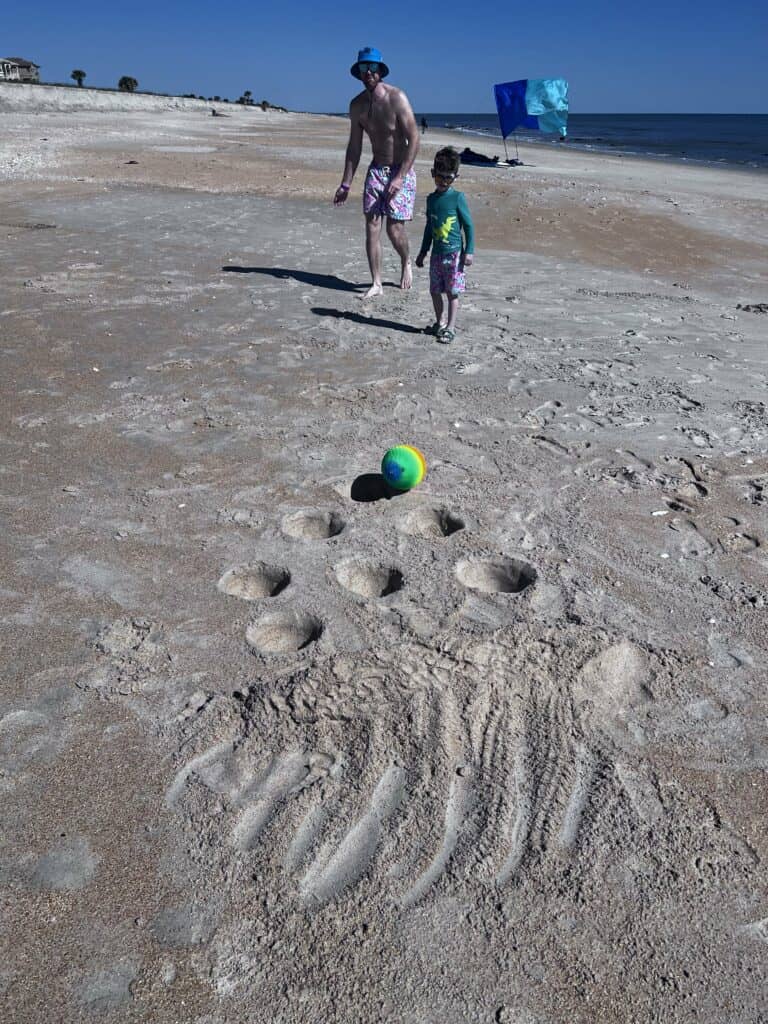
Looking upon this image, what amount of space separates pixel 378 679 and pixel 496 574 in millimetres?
853

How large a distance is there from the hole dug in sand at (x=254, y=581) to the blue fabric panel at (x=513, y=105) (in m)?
19.8

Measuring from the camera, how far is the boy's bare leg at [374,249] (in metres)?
6.69

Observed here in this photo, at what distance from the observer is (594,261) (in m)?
9.33

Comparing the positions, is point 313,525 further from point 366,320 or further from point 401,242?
point 401,242

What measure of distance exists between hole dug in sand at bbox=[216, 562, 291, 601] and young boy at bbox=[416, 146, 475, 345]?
3241 millimetres

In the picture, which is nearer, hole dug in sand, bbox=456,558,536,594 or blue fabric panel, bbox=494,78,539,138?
hole dug in sand, bbox=456,558,536,594

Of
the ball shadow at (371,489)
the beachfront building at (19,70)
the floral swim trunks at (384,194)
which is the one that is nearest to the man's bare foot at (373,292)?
the floral swim trunks at (384,194)

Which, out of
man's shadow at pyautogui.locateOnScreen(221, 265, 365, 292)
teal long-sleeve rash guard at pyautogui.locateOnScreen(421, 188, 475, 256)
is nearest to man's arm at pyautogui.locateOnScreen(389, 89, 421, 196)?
teal long-sleeve rash guard at pyautogui.locateOnScreen(421, 188, 475, 256)

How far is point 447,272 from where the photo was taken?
567 cm

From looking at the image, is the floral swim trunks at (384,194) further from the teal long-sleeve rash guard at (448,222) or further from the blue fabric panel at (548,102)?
the blue fabric panel at (548,102)

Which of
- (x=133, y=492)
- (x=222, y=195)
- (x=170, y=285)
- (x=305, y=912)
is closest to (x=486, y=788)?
(x=305, y=912)

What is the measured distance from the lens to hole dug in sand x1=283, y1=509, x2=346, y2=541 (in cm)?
345

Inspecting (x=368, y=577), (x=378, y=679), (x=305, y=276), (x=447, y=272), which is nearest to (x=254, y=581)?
(x=368, y=577)

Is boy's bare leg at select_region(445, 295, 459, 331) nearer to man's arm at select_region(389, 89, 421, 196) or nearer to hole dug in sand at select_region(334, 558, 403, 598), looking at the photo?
man's arm at select_region(389, 89, 421, 196)
